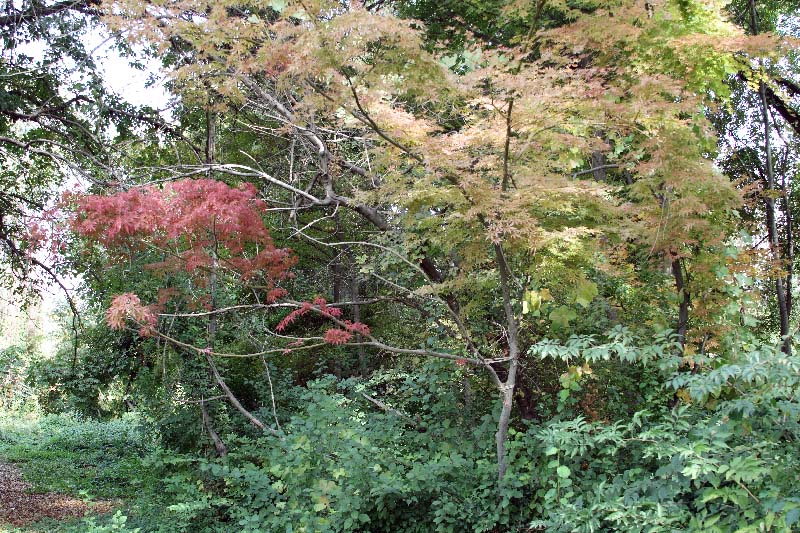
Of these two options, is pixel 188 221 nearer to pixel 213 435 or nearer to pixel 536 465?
pixel 213 435

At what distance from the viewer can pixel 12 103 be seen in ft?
16.8

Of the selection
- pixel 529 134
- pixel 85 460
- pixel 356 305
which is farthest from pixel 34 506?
pixel 529 134

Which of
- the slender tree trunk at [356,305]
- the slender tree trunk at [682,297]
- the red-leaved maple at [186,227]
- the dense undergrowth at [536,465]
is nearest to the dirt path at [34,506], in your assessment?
the dense undergrowth at [536,465]

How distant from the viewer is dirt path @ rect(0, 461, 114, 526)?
5.55m

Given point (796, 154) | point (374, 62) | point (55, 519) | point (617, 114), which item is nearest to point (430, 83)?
point (374, 62)

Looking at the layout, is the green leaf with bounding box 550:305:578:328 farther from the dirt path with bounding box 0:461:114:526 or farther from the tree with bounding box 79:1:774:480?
the dirt path with bounding box 0:461:114:526

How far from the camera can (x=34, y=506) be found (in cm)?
596

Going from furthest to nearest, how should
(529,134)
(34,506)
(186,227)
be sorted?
(34,506) → (186,227) → (529,134)

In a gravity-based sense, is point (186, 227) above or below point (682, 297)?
above

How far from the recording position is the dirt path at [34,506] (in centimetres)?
555

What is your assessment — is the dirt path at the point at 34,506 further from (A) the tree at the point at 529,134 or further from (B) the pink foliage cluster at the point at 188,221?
(A) the tree at the point at 529,134

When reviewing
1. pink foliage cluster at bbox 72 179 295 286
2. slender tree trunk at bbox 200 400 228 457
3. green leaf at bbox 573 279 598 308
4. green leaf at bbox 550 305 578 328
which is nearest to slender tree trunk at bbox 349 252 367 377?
slender tree trunk at bbox 200 400 228 457

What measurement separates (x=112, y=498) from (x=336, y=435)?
3521 mm

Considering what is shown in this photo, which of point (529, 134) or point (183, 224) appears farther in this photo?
point (183, 224)
